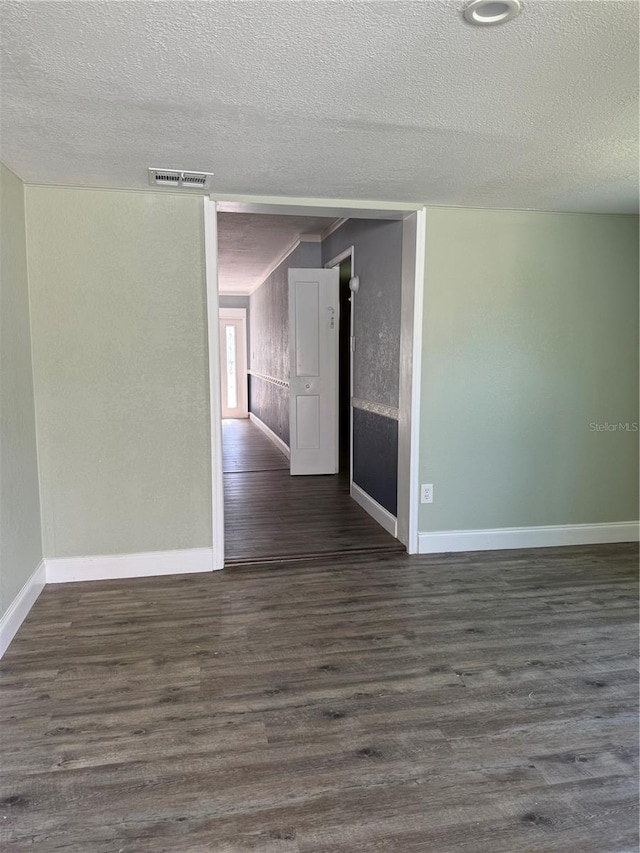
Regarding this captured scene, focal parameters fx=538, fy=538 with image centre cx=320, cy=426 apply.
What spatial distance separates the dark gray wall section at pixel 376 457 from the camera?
3842 mm

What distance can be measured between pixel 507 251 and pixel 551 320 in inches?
21.4

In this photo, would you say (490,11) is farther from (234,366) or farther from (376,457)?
(234,366)

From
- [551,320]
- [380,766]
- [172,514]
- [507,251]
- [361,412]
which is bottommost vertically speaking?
[380,766]

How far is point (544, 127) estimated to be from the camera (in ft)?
6.90

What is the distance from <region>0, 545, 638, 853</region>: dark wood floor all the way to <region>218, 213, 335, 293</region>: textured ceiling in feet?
10.4

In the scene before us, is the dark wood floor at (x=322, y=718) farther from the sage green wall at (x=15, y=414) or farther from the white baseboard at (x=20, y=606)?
the sage green wall at (x=15, y=414)

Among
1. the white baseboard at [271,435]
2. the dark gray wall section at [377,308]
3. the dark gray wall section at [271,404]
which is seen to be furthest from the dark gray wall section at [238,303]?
the dark gray wall section at [377,308]

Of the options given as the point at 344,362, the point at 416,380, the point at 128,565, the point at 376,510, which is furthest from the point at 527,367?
the point at 344,362

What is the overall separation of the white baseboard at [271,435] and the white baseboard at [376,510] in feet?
5.55

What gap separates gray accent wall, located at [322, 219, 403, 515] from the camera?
3.78 metres

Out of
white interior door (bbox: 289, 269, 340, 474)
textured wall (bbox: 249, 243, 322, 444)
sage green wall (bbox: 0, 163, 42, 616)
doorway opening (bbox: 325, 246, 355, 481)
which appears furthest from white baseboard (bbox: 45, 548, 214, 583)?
textured wall (bbox: 249, 243, 322, 444)

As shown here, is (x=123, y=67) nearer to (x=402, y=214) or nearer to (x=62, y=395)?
(x=62, y=395)

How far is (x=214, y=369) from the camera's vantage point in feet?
10.3

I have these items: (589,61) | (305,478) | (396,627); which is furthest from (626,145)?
(305,478)
